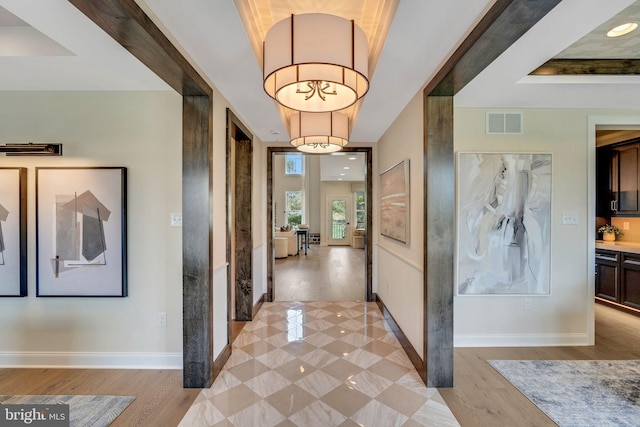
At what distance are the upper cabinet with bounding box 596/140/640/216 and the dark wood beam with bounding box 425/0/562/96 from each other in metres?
3.87

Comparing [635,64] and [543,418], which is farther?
[635,64]

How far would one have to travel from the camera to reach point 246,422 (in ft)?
6.14

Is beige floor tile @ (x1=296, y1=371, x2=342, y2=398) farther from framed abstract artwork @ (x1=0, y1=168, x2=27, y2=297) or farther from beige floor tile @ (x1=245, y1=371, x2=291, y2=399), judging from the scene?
framed abstract artwork @ (x1=0, y1=168, x2=27, y2=297)

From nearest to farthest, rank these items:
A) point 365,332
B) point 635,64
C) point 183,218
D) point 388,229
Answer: point 183,218 < point 635,64 < point 365,332 < point 388,229

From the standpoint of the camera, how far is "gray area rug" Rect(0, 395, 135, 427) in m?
1.87

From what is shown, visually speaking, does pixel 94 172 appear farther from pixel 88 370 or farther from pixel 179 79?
pixel 88 370

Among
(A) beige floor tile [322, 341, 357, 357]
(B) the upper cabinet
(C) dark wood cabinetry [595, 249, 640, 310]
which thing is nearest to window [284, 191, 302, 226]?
(A) beige floor tile [322, 341, 357, 357]

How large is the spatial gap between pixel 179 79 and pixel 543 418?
340 cm

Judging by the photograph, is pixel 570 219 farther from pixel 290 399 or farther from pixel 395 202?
pixel 290 399

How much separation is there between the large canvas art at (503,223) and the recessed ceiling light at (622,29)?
1099 mm

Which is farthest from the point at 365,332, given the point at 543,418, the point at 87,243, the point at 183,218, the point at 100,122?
the point at 100,122

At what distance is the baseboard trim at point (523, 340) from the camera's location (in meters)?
2.94

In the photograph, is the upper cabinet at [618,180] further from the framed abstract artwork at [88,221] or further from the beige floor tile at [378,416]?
the framed abstract artwork at [88,221]

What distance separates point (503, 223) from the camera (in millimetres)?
2896
